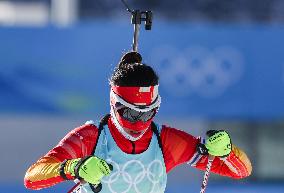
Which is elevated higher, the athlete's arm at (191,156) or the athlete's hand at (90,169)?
the athlete's hand at (90,169)

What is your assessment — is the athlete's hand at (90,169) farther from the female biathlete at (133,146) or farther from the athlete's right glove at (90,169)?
the female biathlete at (133,146)

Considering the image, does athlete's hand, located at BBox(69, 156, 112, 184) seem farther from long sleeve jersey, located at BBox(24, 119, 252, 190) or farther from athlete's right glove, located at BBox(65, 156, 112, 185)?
long sleeve jersey, located at BBox(24, 119, 252, 190)

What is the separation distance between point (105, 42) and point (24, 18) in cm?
432

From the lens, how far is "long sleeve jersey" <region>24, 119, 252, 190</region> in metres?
6.23

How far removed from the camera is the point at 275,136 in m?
14.7

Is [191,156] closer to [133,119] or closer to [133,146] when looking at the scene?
[133,146]

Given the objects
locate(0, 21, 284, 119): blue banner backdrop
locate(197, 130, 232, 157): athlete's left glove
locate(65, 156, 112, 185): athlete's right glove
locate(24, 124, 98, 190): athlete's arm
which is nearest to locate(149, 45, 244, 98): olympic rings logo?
locate(0, 21, 284, 119): blue banner backdrop

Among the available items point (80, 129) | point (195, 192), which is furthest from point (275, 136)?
point (80, 129)

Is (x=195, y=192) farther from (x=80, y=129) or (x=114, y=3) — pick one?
(x=114, y=3)

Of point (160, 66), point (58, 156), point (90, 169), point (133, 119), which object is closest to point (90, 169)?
point (90, 169)

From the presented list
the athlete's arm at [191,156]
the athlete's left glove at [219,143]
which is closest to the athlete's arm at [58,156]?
the athlete's arm at [191,156]

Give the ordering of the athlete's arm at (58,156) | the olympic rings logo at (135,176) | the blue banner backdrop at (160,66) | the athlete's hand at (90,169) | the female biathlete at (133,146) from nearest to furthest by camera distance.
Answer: the athlete's hand at (90,169) → the athlete's arm at (58,156) → the female biathlete at (133,146) → the olympic rings logo at (135,176) → the blue banner backdrop at (160,66)

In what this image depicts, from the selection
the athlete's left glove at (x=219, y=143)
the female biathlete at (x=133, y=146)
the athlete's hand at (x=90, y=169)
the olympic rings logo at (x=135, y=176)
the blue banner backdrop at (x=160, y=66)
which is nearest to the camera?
the athlete's hand at (x=90, y=169)

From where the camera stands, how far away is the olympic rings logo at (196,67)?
39.5 feet
